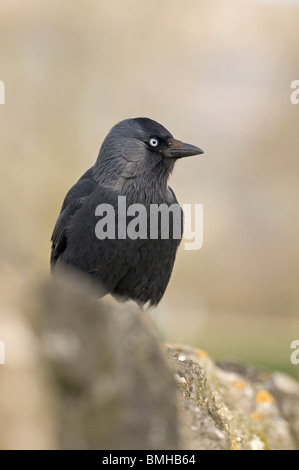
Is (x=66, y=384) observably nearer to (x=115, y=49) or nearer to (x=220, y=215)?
(x=220, y=215)

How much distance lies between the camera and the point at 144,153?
18.9 ft

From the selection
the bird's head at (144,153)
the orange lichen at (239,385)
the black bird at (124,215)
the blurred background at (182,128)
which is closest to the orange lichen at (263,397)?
the orange lichen at (239,385)

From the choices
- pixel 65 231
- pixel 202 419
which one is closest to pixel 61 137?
pixel 65 231

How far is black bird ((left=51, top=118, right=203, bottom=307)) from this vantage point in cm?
518

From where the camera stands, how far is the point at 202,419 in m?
2.89

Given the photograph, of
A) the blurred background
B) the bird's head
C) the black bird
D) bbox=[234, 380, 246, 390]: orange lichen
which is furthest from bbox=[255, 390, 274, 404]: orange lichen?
the blurred background

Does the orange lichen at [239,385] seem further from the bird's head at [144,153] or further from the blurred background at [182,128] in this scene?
the blurred background at [182,128]

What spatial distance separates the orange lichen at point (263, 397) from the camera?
5562 mm

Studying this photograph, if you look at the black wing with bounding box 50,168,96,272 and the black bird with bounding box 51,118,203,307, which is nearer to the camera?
the black bird with bounding box 51,118,203,307

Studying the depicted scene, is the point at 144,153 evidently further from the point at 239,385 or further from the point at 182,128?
the point at 182,128

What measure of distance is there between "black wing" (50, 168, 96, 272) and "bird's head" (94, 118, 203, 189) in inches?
5.1

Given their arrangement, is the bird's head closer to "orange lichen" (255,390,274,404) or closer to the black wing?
the black wing

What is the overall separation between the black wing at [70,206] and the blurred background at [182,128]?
381 inches

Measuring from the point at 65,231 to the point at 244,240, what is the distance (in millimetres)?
12432
